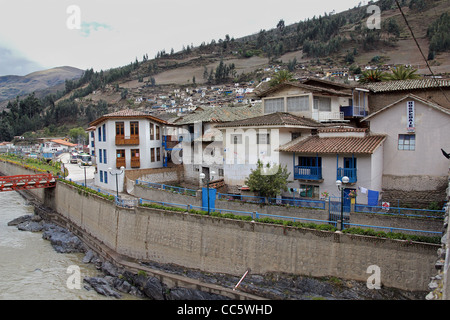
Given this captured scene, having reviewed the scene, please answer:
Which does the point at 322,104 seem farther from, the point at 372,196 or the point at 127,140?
the point at 127,140

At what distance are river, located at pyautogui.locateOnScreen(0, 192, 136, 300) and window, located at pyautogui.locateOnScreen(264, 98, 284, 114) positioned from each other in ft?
57.9

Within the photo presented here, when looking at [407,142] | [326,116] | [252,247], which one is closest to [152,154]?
[326,116]

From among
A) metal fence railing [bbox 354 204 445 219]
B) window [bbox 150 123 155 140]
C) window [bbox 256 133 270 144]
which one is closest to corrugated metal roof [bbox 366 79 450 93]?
window [bbox 256 133 270 144]

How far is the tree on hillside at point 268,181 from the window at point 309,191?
167cm

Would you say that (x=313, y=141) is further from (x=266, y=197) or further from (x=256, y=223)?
(x=256, y=223)

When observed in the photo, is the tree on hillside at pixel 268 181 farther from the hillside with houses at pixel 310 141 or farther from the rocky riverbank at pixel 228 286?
the rocky riverbank at pixel 228 286

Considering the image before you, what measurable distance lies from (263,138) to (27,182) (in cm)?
2197

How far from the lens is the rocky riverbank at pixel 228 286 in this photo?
14.7 meters

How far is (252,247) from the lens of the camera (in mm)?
17547

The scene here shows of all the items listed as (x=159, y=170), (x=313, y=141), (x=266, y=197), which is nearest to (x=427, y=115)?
(x=313, y=141)

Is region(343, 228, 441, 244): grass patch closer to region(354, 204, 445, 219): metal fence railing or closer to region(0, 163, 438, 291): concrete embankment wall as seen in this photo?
region(0, 163, 438, 291): concrete embankment wall

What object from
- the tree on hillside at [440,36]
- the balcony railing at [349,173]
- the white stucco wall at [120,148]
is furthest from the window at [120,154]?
the tree on hillside at [440,36]

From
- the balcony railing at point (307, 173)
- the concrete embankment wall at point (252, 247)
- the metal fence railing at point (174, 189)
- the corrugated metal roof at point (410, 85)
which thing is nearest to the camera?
the concrete embankment wall at point (252, 247)

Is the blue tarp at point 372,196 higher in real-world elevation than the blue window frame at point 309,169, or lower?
lower
